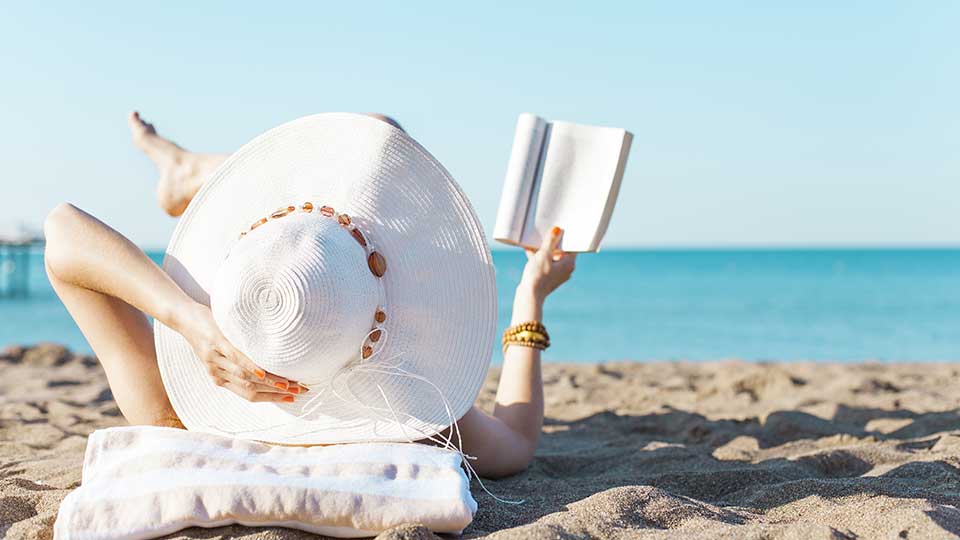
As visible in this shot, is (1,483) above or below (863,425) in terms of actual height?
below

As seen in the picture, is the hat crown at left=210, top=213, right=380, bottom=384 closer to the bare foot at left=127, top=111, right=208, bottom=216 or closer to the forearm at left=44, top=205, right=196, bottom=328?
the forearm at left=44, top=205, right=196, bottom=328

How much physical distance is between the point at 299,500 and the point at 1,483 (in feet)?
3.64

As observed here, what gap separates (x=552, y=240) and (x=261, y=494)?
1.27 metres

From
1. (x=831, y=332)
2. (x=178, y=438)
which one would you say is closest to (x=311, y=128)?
(x=178, y=438)

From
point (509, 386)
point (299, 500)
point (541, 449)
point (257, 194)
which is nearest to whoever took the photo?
point (299, 500)

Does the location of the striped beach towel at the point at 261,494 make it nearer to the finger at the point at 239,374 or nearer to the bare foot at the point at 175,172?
the finger at the point at 239,374

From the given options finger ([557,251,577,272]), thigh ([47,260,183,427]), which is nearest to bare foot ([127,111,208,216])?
thigh ([47,260,183,427])

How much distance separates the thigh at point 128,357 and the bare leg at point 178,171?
0.65m

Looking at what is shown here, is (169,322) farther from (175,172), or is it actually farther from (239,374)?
(175,172)

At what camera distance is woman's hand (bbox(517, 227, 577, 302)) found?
9.07 feet

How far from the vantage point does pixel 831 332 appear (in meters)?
15.7

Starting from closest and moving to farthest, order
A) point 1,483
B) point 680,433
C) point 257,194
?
point 257,194
point 1,483
point 680,433

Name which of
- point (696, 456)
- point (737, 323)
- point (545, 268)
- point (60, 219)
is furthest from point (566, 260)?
point (737, 323)

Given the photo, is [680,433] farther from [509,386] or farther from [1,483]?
[1,483]
